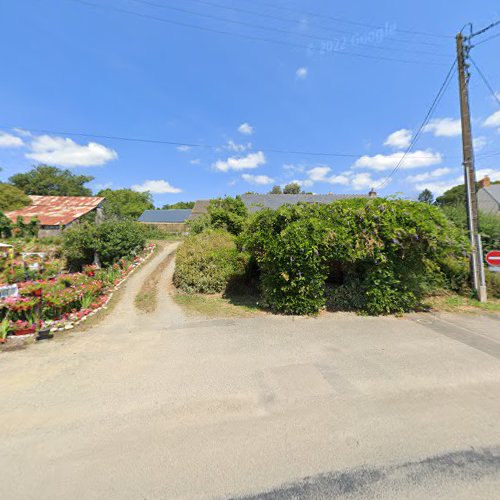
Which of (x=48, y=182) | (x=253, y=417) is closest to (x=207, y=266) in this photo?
(x=253, y=417)

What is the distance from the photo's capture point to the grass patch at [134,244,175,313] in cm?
729

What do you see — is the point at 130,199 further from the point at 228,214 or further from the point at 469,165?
the point at 469,165

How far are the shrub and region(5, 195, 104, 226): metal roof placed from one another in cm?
1491

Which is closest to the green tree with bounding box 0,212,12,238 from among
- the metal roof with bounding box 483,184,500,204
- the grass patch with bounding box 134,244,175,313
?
the grass patch with bounding box 134,244,175,313

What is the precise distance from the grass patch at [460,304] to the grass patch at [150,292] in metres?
8.32

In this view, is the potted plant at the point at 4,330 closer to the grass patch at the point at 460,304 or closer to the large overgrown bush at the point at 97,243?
the large overgrown bush at the point at 97,243

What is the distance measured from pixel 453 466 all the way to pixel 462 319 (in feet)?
17.2

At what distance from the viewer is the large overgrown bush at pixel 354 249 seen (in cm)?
588

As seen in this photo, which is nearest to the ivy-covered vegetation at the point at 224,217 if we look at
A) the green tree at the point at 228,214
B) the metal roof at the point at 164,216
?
the green tree at the point at 228,214

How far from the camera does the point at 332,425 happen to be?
2.59 m

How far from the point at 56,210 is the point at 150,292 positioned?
19307mm

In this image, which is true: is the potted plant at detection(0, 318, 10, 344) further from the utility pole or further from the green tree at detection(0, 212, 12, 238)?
the green tree at detection(0, 212, 12, 238)

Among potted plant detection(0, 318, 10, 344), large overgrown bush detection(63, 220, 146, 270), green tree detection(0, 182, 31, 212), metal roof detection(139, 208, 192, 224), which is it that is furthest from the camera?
metal roof detection(139, 208, 192, 224)

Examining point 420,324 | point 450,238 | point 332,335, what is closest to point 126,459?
point 332,335
